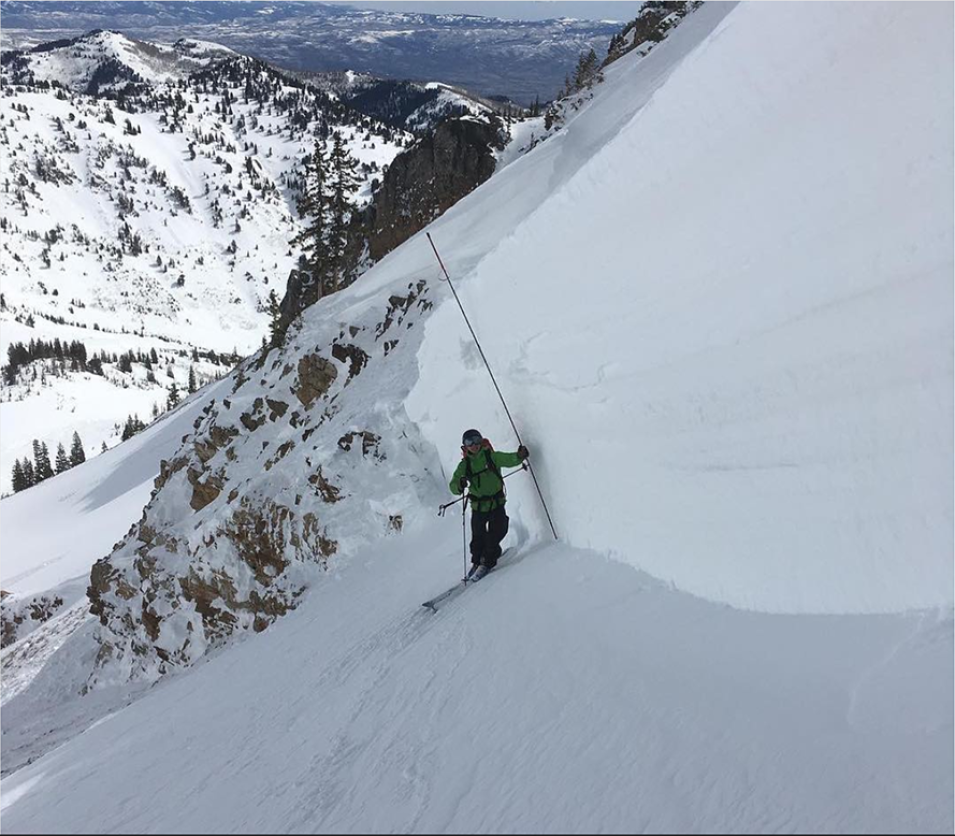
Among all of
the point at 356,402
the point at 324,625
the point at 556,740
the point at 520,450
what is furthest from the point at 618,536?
the point at 356,402

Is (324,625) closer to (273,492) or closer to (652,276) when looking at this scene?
(273,492)

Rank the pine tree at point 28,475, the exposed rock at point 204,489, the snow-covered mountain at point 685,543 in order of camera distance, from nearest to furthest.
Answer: the snow-covered mountain at point 685,543, the exposed rock at point 204,489, the pine tree at point 28,475

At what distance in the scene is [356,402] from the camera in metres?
15.4

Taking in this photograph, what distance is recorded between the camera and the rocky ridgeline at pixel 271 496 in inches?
535

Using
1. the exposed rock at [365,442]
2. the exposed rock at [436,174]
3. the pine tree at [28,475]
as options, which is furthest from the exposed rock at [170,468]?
the pine tree at [28,475]

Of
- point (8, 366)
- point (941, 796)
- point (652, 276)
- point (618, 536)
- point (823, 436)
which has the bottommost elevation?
point (941, 796)

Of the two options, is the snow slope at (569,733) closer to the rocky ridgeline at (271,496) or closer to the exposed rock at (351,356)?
the rocky ridgeline at (271,496)

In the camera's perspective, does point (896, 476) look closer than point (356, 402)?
Yes

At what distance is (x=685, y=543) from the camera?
19.6ft

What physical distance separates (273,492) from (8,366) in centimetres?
18048

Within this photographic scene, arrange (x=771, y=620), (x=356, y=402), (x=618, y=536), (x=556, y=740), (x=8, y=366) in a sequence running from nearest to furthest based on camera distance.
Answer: (x=556, y=740), (x=771, y=620), (x=618, y=536), (x=356, y=402), (x=8, y=366)

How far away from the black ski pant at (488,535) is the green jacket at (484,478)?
12 cm

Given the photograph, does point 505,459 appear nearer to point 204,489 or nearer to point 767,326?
point 767,326

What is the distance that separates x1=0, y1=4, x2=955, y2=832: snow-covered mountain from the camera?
387cm
